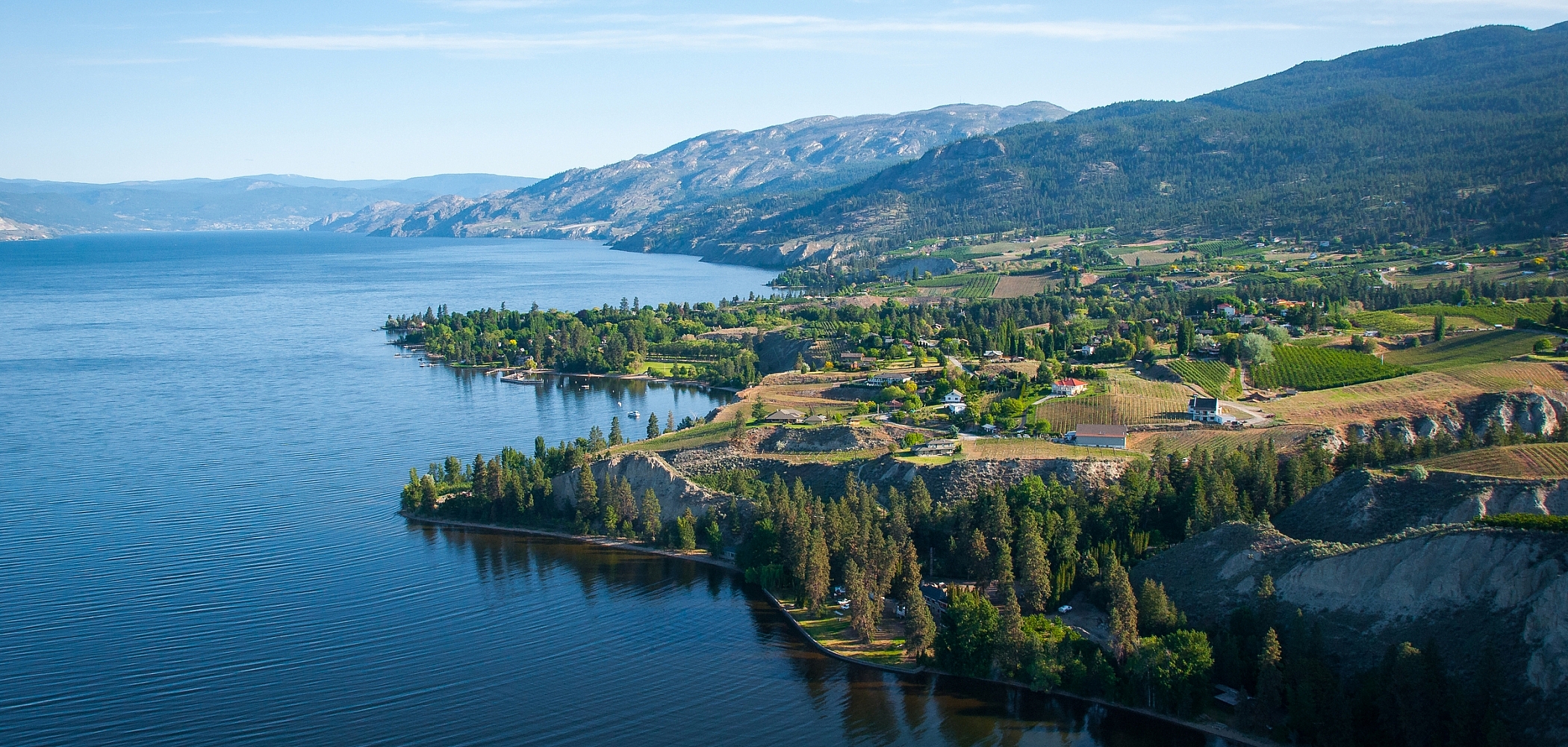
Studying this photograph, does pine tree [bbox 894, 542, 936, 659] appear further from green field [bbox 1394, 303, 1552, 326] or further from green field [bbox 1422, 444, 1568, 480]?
green field [bbox 1394, 303, 1552, 326]

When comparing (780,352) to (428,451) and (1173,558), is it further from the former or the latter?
→ (1173,558)

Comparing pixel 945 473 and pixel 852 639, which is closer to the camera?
pixel 852 639

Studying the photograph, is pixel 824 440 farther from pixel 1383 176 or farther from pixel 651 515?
pixel 1383 176

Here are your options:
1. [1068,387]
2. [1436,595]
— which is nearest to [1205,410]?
[1068,387]

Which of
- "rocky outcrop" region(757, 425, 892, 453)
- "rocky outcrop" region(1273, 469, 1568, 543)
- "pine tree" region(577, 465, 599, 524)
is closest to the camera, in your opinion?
"rocky outcrop" region(1273, 469, 1568, 543)

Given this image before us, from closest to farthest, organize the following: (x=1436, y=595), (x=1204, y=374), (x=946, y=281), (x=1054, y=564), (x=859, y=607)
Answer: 1. (x=1436, y=595)
2. (x=859, y=607)
3. (x=1054, y=564)
4. (x=1204, y=374)
5. (x=946, y=281)

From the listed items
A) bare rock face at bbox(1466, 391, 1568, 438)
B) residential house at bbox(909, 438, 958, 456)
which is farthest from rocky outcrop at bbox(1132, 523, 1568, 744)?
bare rock face at bbox(1466, 391, 1568, 438)
